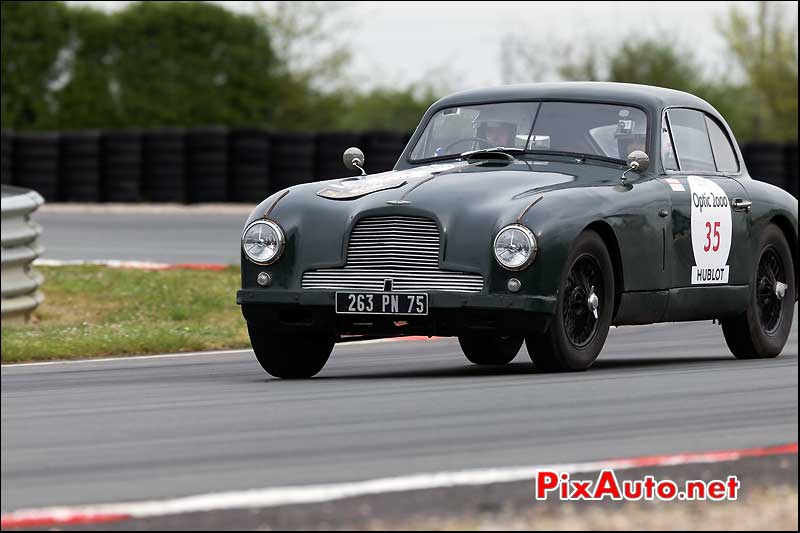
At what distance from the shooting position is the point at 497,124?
10.4 m

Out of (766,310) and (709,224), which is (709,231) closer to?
(709,224)

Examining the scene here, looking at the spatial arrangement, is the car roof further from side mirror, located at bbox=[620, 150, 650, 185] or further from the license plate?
the license plate

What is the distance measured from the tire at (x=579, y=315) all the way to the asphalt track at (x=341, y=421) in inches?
5.5

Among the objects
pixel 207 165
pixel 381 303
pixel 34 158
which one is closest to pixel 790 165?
pixel 207 165

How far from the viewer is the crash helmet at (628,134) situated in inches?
403

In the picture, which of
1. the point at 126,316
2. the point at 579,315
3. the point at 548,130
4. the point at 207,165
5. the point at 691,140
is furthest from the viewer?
the point at 207,165

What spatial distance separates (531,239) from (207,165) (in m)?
22.1

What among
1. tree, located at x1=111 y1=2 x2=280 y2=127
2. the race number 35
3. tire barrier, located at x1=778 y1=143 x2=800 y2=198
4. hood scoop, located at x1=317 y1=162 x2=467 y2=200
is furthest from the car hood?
tree, located at x1=111 y1=2 x2=280 y2=127

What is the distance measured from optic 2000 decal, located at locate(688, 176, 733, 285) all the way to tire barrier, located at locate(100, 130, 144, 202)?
68.3 feet

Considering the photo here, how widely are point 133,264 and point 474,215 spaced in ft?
32.6

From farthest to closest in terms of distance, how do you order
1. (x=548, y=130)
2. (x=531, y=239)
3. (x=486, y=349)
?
1. (x=486, y=349)
2. (x=548, y=130)
3. (x=531, y=239)

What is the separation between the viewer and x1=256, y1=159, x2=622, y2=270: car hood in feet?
28.8

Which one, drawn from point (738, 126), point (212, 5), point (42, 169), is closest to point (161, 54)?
point (212, 5)

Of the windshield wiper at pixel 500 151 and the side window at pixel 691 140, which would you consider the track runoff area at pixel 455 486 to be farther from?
the side window at pixel 691 140
